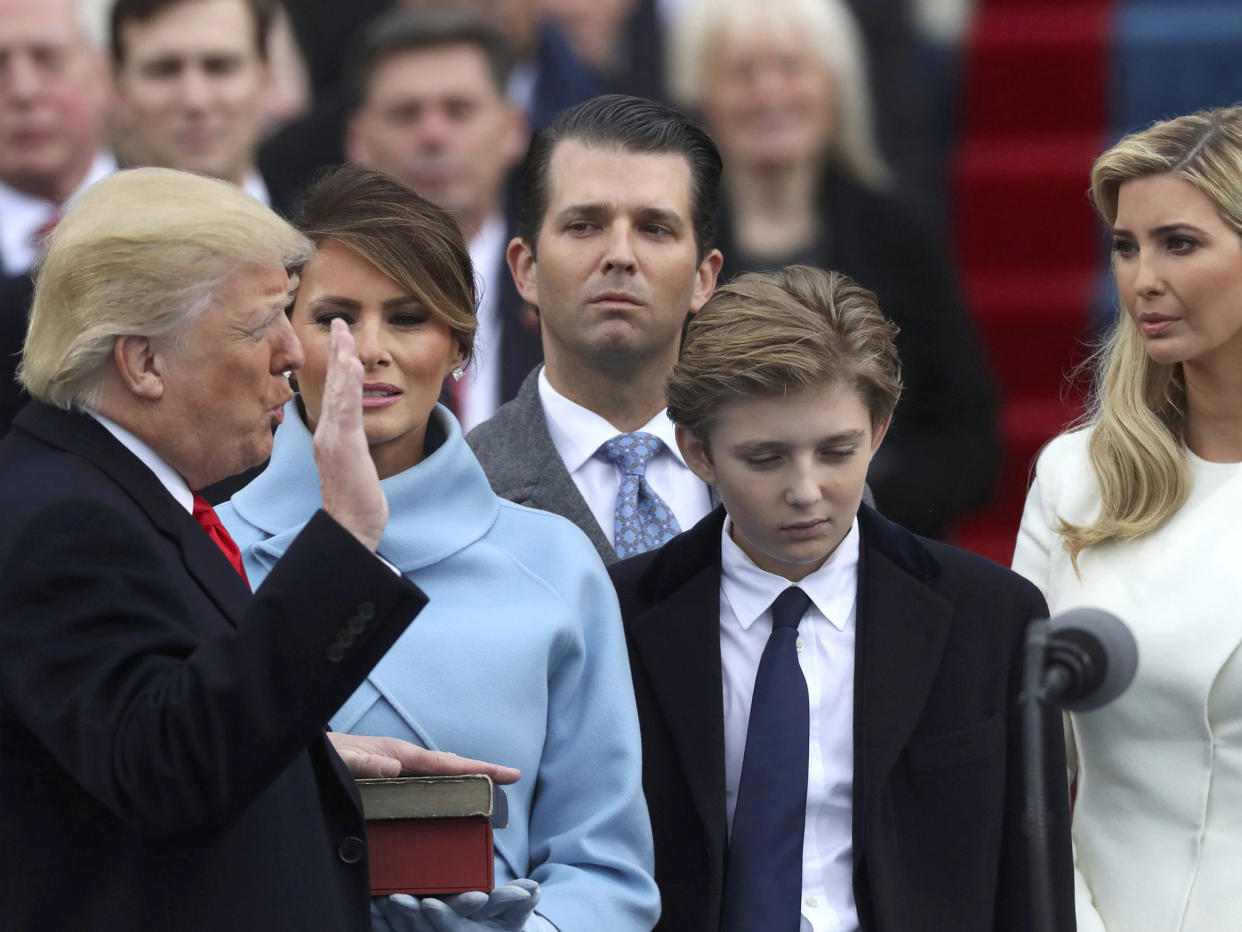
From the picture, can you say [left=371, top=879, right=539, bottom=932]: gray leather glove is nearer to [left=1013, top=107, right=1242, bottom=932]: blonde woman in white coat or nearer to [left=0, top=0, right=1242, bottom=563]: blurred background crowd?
[left=1013, top=107, right=1242, bottom=932]: blonde woman in white coat

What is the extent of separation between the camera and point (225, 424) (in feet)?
7.86

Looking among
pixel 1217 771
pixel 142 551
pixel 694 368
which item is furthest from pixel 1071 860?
pixel 142 551

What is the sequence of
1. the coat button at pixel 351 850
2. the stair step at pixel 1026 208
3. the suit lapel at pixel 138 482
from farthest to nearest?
the stair step at pixel 1026 208 → the coat button at pixel 351 850 → the suit lapel at pixel 138 482

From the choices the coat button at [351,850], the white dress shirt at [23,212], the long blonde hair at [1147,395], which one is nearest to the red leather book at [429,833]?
the coat button at [351,850]

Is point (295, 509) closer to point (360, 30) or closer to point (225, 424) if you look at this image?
point (225, 424)

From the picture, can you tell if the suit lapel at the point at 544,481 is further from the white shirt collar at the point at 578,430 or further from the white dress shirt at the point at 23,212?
the white dress shirt at the point at 23,212

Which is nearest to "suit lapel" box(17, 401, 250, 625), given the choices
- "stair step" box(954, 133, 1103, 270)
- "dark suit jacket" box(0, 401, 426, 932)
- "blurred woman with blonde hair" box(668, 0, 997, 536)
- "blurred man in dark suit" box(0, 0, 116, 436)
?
"dark suit jacket" box(0, 401, 426, 932)

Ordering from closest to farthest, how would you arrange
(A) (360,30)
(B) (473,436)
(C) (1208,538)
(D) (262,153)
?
(C) (1208,538) < (B) (473,436) < (D) (262,153) < (A) (360,30)

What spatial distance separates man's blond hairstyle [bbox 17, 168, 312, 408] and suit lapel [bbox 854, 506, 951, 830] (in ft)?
3.54

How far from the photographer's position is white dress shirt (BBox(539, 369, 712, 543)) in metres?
3.48

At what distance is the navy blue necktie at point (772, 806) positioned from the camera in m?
2.79

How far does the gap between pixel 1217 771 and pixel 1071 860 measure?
→ 30 centimetres

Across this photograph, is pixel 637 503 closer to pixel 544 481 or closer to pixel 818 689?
pixel 544 481

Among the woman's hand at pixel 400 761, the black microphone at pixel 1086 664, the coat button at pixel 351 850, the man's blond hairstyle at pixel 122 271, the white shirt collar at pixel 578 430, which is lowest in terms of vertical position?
the coat button at pixel 351 850
